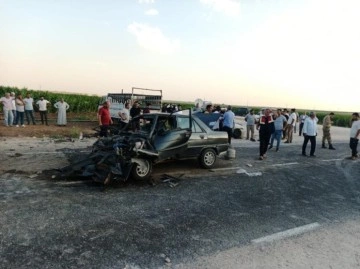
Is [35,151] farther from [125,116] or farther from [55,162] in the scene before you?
[125,116]

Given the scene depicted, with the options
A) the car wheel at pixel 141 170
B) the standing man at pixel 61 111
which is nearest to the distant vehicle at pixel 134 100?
the standing man at pixel 61 111

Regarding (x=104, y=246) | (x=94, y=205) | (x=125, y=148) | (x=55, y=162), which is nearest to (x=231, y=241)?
(x=104, y=246)

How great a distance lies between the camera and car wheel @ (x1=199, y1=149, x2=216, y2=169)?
9992mm

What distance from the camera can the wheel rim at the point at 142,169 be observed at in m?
7.97

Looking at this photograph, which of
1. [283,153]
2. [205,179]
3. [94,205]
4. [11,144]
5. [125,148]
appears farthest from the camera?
[283,153]

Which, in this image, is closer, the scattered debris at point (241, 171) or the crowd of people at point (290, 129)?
the scattered debris at point (241, 171)

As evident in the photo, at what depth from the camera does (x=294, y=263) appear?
14.4 feet

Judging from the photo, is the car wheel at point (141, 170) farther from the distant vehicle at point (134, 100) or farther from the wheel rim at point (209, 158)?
the distant vehicle at point (134, 100)

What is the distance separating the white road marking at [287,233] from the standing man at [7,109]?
52.1 ft

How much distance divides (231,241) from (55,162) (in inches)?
253

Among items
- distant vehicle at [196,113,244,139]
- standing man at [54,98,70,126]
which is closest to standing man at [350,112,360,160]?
distant vehicle at [196,113,244,139]

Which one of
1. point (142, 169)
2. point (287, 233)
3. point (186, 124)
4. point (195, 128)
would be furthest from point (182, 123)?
point (287, 233)

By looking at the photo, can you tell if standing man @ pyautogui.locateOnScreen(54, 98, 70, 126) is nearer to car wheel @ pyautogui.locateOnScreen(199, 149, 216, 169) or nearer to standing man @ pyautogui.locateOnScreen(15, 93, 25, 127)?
standing man @ pyautogui.locateOnScreen(15, 93, 25, 127)

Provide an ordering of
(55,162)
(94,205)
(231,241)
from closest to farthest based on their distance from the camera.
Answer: (231,241) → (94,205) → (55,162)
